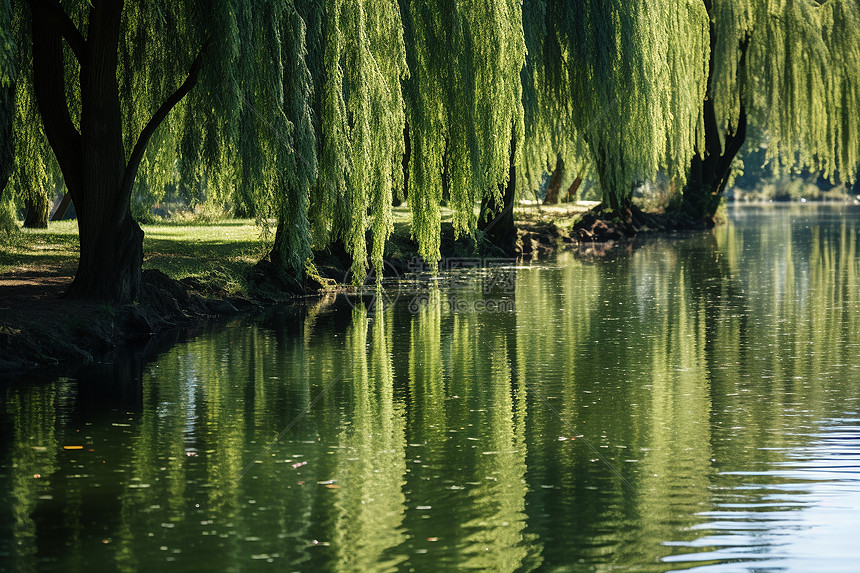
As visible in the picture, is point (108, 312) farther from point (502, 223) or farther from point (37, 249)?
point (502, 223)

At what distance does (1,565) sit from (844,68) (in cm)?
3218

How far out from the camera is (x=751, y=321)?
1491 cm

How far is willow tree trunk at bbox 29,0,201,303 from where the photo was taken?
1369cm

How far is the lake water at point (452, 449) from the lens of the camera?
19.7 feet

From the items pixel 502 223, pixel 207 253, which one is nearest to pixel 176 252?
pixel 207 253

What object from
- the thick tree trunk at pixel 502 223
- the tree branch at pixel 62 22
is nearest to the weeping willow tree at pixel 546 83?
the thick tree trunk at pixel 502 223

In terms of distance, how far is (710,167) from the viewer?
37281 millimetres

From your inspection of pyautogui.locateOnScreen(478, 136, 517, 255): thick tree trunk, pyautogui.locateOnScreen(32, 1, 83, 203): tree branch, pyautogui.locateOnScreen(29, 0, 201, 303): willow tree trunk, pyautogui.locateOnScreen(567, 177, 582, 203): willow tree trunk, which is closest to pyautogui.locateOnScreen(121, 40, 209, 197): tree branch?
pyautogui.locateOnScreen(29, 0, 201, 303): willow tree trunk

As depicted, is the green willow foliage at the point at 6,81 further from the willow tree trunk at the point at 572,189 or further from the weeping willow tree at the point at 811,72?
the willow tree trunk at the point at 572,189

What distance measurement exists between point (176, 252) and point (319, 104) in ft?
18.6

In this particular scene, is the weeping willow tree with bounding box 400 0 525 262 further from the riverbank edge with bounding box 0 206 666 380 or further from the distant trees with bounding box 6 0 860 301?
the riverbank edge with bounding box 0 206 666 380

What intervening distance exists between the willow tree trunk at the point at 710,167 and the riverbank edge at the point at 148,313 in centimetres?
1272

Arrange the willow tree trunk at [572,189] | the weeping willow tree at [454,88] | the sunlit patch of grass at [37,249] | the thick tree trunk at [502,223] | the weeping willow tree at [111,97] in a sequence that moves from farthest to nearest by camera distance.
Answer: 1. the willow tree trunk at [572,189]
2. the thick tree trunk at [502,223]
3. the sunlit patch of grass at [37,249]
4. the weeping willow tree at [454,88]
5. the weeping willow tree at [111,97]

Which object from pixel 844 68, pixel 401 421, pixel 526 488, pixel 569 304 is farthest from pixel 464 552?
pixel 844 68
